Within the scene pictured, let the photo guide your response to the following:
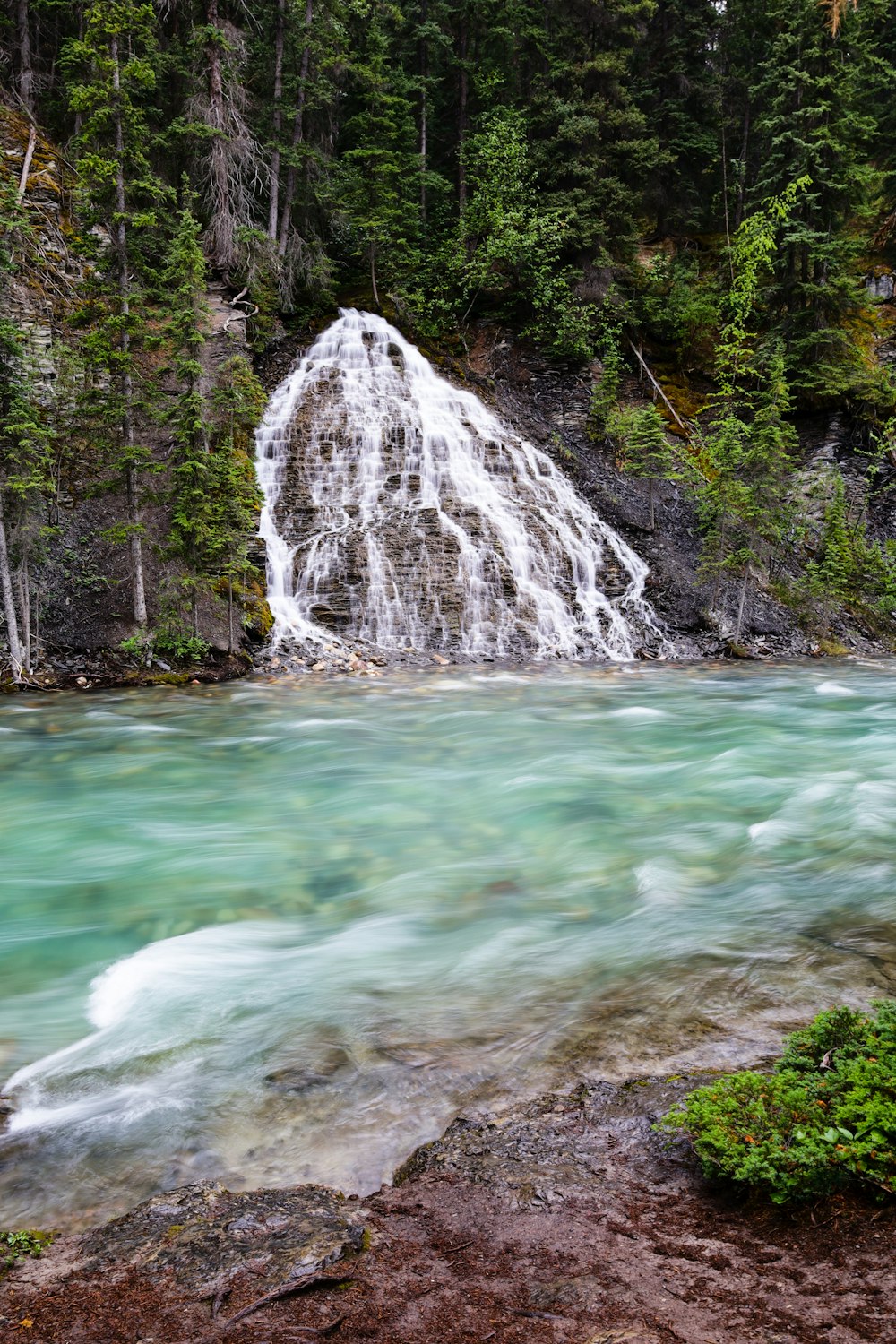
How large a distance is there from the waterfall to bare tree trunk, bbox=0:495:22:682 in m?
4.21

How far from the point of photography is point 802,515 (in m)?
19.5

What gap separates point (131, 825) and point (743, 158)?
99.0 ft

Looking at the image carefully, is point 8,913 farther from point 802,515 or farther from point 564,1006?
point 802,515

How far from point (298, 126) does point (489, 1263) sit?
26344mm

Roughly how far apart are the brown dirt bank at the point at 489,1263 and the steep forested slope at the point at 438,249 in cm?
1053

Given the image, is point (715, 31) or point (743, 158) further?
point (715, 31)

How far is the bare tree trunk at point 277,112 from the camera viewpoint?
21.5 m

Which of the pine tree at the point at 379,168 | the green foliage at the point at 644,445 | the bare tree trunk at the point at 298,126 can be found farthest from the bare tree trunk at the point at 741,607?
the bare tree trunk at the point at 298,126

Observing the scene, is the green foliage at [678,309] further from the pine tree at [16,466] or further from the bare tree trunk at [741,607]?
the pine tree at [16,466]

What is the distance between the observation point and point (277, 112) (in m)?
21.6

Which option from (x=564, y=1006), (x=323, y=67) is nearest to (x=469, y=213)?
(x=323, y=67)

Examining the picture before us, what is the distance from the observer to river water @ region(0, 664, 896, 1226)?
9.78 ft

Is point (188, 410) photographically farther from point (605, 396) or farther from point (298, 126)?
point (298, 126)

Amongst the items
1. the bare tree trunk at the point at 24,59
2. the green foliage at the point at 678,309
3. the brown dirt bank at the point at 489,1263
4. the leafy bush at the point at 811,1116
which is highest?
the bare tree trunk at the point at 24,59
